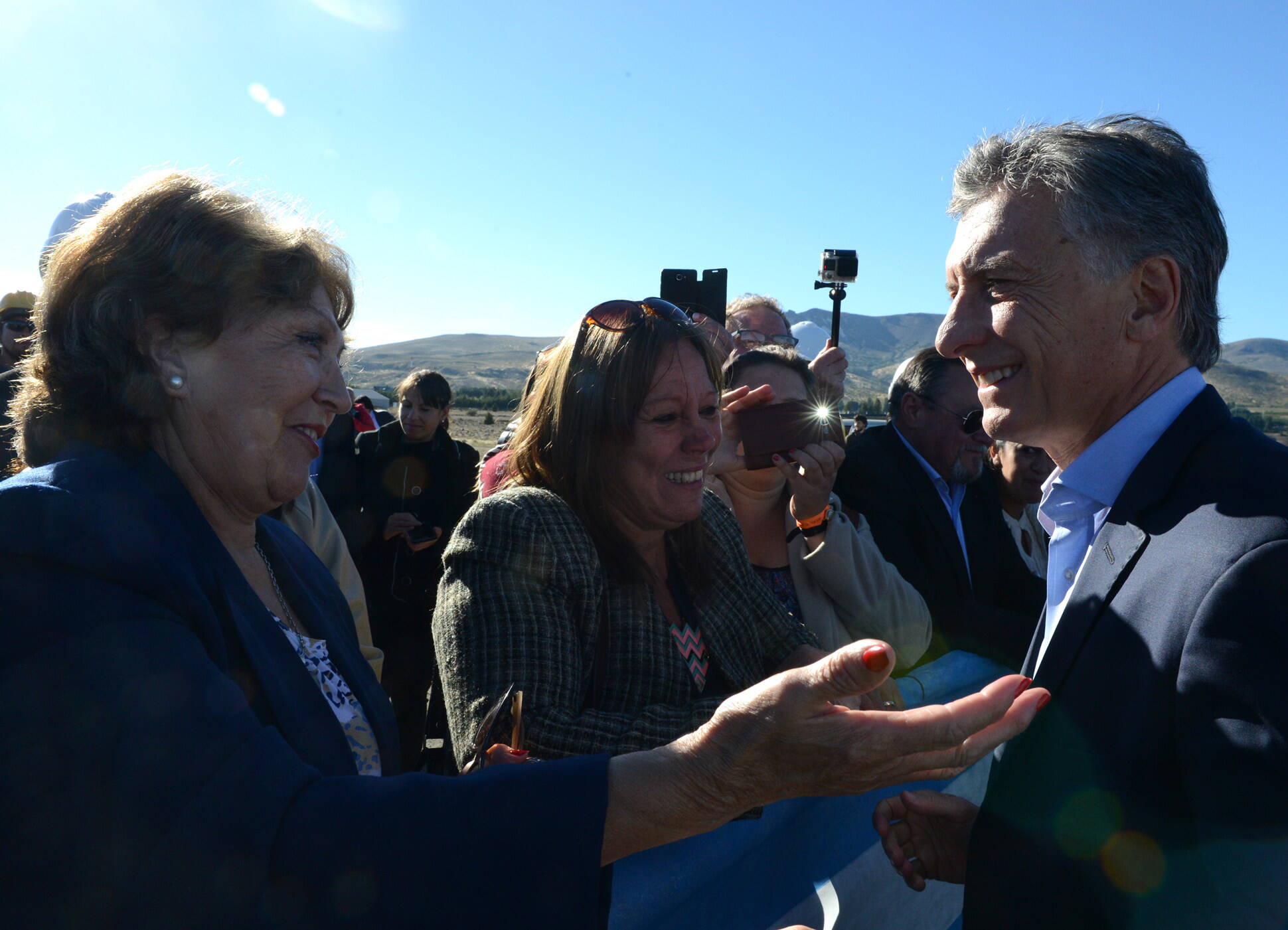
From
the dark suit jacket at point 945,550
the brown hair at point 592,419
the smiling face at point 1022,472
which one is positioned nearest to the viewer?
the brown hair at point 592,419

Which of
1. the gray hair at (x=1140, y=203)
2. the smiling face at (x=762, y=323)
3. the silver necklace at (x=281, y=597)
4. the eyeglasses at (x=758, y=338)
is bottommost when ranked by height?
the silver necklace at (x=281, y=597)

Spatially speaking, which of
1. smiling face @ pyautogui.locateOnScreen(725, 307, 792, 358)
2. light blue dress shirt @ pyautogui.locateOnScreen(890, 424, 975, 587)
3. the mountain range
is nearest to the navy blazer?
light blue dress shirt @ pyautogui.locateOnScreen(890, 424, 975, 587)

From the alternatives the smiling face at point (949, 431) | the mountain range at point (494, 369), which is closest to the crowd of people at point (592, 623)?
→ the smiling face at point (949, 431)

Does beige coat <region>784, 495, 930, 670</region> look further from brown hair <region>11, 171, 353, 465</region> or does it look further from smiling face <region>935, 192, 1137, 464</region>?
Answer: brown hair <region>11, 171, 353, 465</region>

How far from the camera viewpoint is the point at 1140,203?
1712mm

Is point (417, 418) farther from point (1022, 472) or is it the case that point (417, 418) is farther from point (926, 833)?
point (926, 833)

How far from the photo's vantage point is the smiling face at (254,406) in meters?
1.54

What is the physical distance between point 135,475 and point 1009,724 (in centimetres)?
147

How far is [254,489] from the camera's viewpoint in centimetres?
162

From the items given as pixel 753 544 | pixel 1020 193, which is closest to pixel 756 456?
pixel 753 544

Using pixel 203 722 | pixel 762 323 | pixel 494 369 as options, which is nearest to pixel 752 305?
pixel 762 323

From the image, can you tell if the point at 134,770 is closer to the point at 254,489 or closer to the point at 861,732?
the point at 254,489

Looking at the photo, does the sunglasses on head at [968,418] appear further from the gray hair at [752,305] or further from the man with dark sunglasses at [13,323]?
Answer: the man with dark sunglasses at [13,323]

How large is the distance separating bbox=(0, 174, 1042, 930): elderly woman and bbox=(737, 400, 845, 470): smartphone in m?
1.88
